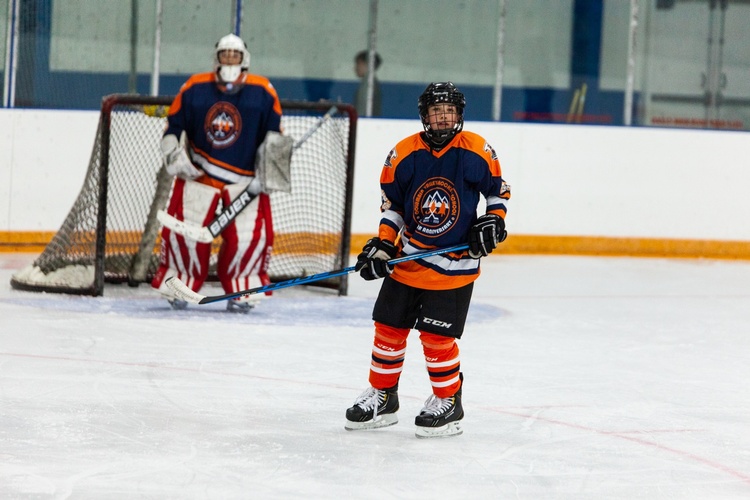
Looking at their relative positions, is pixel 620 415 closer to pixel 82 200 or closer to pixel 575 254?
pixel 82 200

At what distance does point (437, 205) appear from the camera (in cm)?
306

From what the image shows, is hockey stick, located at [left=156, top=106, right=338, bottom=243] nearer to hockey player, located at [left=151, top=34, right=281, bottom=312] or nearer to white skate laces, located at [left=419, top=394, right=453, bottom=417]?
hockey player, located at [left=151, top=34, right=281, bottom=312]

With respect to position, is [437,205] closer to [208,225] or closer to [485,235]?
[485,235]

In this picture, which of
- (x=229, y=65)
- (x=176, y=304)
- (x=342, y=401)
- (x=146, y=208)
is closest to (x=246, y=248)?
(x=176, y=304)

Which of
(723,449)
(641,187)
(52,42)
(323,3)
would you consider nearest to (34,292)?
(52,42)

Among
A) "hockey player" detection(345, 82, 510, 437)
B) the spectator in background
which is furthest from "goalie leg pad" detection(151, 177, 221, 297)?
the spectator in background

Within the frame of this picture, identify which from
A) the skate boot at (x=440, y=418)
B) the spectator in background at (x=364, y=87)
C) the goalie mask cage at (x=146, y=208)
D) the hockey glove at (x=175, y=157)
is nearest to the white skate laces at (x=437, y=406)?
the skate boot at (x=440, y=418)

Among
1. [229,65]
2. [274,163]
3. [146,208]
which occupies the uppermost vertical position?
[229,65]

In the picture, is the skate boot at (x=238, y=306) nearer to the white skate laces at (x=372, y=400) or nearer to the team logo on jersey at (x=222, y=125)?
the team logo on jersey at (x=222, y=125)

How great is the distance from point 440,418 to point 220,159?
7.13 ft

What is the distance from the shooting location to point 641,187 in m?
7.28

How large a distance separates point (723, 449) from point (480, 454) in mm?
633

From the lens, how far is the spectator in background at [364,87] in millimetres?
7066

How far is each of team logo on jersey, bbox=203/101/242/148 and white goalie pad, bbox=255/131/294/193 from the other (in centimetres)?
13
